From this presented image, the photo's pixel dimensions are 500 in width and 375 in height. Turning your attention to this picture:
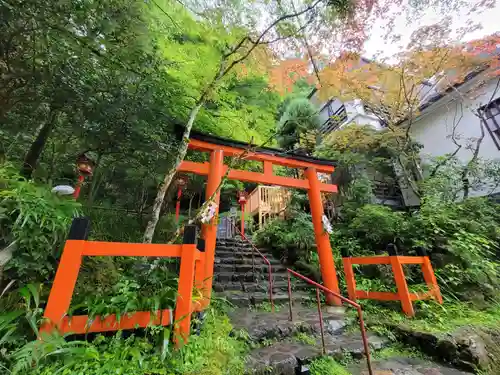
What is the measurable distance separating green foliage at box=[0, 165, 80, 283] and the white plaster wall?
39.1 ft

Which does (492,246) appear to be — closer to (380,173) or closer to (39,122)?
(380,173)

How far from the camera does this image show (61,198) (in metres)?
2.85

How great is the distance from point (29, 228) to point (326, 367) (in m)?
3.97

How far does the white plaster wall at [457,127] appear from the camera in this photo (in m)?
8.23

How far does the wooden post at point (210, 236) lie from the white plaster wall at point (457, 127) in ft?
30.6

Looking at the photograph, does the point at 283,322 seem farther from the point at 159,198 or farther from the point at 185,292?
the point at 159,198

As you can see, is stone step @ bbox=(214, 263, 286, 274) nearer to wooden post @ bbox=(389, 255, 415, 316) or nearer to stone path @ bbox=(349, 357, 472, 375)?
wooden post @ bbox=(389, 255, 415, 316)

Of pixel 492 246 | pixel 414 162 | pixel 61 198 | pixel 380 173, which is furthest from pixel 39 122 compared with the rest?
pixel 380 173

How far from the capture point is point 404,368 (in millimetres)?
3047

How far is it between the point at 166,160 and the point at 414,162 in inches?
370

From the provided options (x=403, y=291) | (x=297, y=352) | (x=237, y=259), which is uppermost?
(x=237, y=259)

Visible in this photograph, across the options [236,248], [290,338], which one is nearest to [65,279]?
[290,338]

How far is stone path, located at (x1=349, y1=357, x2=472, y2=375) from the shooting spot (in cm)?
293

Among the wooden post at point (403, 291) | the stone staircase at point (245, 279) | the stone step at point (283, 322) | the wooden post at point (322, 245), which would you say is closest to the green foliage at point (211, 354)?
the stone step at point (283, 322)
